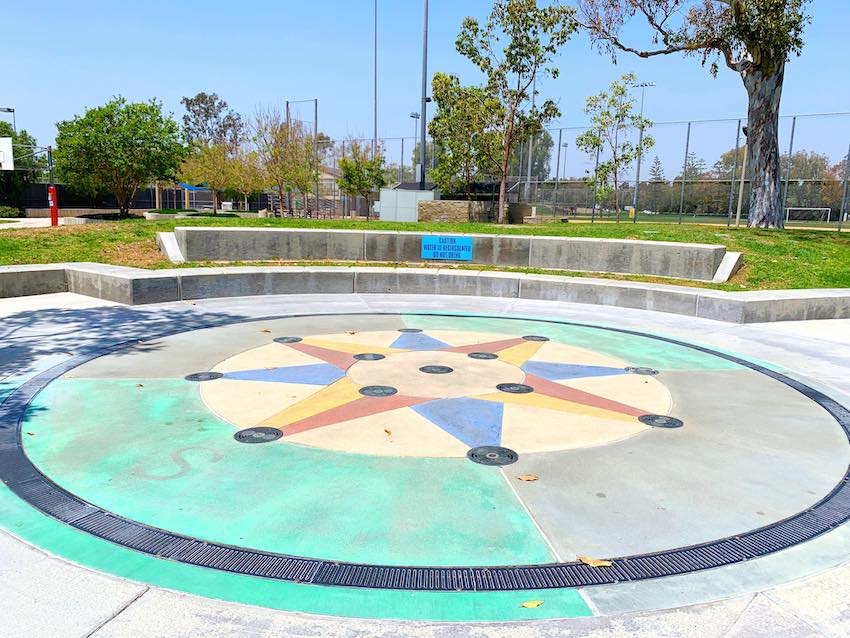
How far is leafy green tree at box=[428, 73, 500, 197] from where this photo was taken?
2809 cm

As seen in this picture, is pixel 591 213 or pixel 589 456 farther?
pixel 591 213

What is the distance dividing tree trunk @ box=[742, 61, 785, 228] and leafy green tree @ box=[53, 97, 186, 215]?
30390mm

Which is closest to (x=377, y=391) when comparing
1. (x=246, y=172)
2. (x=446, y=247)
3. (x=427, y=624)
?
(x=427, y=624)

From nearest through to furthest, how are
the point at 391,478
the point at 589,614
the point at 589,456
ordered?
the point at 589,614 < the point at 391,478 < the point at 589,456

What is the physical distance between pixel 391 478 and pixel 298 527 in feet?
2.66

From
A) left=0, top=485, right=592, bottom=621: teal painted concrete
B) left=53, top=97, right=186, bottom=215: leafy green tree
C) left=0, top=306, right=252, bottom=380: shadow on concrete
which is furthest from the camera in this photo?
left=53, top=97, right=186, bottom=215: leafy green tree

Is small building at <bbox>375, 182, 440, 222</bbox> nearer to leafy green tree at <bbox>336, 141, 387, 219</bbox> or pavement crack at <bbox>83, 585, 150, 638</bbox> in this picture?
leafy green tree at <bbox>336, 141, 387, 219</bbox>

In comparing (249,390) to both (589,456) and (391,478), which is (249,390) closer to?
(391,478)

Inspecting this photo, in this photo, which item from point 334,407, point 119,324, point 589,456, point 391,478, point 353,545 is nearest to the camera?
point 353,545

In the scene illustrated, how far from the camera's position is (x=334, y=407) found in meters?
5.44

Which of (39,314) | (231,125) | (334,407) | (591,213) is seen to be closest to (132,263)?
(39,314)

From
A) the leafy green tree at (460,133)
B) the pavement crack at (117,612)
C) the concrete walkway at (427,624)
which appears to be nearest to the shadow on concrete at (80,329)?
the concrete walkway at (427,624)

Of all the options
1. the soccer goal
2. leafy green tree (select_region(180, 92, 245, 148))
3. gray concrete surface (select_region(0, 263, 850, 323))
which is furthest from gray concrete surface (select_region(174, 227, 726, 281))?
leafy green tree (select_region(180, 92, 245, 148))

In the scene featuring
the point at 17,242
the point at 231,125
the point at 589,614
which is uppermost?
the point at 231,125
